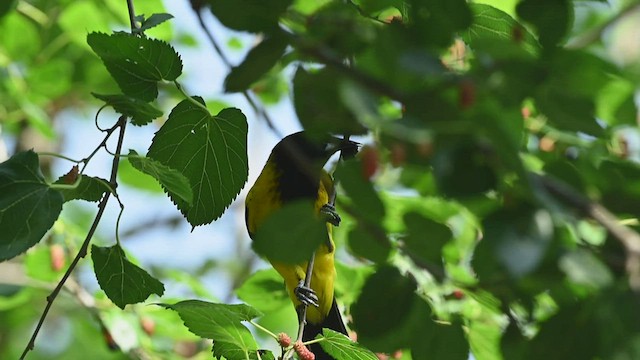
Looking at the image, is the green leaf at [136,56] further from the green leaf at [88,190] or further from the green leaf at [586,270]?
the green leaf at [586,270]

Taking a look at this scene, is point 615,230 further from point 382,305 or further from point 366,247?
point 366,247

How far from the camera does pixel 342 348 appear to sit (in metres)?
1.62

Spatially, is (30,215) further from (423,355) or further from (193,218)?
(423,355)

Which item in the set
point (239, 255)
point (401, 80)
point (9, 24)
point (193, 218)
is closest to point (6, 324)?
point (9, 24)

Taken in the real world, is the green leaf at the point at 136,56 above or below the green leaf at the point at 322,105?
below

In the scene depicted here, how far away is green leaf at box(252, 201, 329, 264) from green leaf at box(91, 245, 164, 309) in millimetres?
756

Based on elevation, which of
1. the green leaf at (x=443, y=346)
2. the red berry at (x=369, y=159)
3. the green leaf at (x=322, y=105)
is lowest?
the green leaf at (x=443, y=346)

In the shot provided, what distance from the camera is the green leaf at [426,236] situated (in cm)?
93

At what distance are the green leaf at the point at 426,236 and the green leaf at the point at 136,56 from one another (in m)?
0.65

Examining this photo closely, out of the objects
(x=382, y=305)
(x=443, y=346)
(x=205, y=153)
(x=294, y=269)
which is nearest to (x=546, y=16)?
(x=382, y=305)

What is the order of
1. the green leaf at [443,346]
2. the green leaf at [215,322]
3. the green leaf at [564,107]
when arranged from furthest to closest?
the green leaf at [215,322], the green leaf at [443,346], the green leaf at [564,107]

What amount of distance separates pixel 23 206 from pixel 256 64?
22.9 inches

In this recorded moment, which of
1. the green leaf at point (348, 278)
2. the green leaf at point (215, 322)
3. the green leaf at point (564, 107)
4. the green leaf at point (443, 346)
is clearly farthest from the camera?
the green leaf at point (348, 278)

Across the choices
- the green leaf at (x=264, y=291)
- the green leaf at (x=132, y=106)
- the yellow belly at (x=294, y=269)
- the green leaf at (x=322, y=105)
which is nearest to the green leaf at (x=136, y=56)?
the green leaf at (x=132, y=106)
